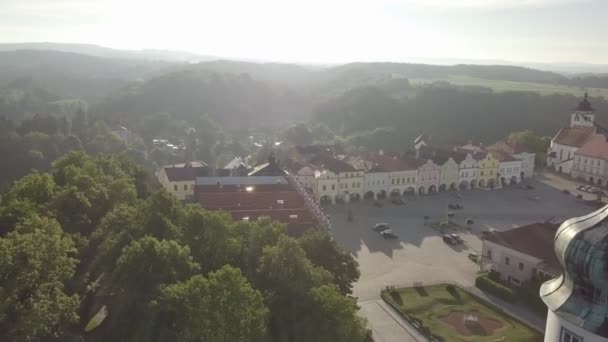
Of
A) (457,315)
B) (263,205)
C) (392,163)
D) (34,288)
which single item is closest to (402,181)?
(392,163)

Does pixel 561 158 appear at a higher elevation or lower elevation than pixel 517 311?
higher

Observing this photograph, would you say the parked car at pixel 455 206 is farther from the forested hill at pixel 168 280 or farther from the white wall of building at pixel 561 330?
the white wall of building at pixel 561 330

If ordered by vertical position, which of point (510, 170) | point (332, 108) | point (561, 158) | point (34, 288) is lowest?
point (510, 170)

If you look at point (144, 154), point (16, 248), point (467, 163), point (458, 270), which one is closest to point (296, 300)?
point (16, 248)

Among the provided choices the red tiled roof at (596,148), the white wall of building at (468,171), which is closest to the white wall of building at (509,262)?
the white wall of building at (468,171)

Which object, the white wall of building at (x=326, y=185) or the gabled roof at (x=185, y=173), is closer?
the gabled roof at (x=185, y=173)

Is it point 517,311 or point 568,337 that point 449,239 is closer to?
point 517,311

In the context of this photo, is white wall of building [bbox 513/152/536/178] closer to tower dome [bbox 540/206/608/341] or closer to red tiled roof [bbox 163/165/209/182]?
red tiled roof [bbox 163/165/209/182]
